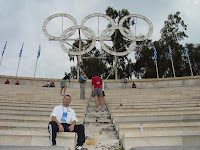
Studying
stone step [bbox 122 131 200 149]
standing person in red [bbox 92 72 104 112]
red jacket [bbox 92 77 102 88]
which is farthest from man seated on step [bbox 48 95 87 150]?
red jacket [bbox 92 77 102 88]

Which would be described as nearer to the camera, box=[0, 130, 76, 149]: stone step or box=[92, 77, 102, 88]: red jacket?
box=[0, 130, 76, 149]: stone step

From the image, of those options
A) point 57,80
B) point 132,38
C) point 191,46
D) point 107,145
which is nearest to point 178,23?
point 191,46

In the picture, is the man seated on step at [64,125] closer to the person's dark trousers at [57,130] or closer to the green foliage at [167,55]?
the person's dark trousers at [57,130]

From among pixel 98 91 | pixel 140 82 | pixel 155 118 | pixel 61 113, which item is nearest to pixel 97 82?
pixel 98 91

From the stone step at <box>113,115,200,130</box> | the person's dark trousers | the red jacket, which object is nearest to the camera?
the person's dark trousers

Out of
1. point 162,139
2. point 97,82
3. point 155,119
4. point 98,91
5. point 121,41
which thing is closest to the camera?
point 162,139

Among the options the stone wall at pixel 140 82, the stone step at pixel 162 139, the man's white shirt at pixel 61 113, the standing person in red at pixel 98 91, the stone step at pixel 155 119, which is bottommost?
the stone step at pixel 162 139

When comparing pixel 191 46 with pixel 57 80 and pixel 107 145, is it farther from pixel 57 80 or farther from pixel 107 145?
Result: pixel 107 145

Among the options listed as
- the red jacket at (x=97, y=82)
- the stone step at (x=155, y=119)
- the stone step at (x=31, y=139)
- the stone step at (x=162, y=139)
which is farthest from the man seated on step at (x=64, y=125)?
the red jacket at (x=97, y=82)

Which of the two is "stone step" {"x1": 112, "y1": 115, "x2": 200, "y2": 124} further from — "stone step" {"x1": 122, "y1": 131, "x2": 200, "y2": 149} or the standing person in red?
the standing person in red

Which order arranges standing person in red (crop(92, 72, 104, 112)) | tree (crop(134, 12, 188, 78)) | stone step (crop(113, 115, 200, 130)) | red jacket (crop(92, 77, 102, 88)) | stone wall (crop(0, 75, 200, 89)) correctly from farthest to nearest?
tree (crop(134, 12, 188, 78)) < stone wall (crop(0, 75, 200, 89)) < red jacket (crop(92, 77, 102, 88)) < standing person in red (crop(92, 72, 104, 112)) < stone step (crop(113, 115, 200, 130))

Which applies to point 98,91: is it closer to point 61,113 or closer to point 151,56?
point 61,113

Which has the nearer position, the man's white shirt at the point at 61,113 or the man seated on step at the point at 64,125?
the man seated on step at the point at 64,125

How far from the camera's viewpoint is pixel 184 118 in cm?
419
